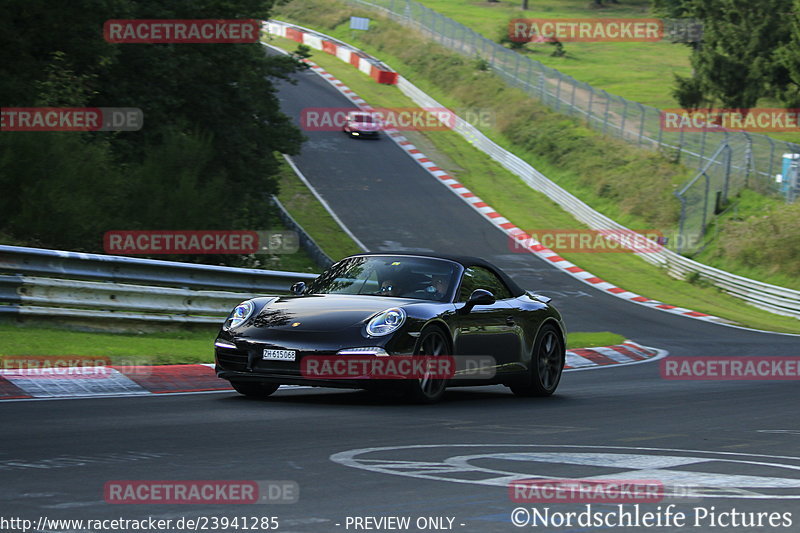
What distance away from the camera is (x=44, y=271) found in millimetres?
13398

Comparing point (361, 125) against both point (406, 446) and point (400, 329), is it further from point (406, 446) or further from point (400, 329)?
point (406, 446)

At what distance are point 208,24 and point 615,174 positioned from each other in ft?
74.2

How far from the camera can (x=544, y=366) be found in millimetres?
12078

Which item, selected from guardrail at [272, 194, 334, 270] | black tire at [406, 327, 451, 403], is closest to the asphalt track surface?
black tire at [406, 327, 451, 403]

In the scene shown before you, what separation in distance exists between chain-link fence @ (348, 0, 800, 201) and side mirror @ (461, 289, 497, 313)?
27432 mm

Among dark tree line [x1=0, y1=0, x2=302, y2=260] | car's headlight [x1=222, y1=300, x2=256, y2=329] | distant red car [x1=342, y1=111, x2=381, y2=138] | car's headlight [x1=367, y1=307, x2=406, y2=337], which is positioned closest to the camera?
car's headlight [x1=367, y1=307, x2=406, y2=337]

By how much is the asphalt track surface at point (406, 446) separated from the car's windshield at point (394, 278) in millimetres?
976

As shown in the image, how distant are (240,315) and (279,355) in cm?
80

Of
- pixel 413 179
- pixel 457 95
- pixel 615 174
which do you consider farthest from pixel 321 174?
pixel 457 95

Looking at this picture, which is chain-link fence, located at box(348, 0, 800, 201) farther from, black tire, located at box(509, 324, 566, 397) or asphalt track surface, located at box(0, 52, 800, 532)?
black tire, located at box(509, 324, 566, 397)

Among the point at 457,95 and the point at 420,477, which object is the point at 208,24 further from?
the point at 457,95

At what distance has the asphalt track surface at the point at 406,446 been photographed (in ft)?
17.3

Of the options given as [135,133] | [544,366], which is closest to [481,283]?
[544,366]

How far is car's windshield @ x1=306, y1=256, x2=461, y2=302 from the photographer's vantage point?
10773 mm
